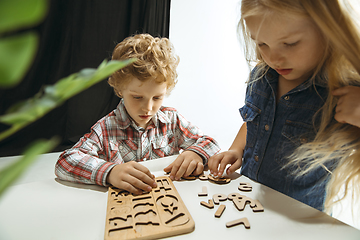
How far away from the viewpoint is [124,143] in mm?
1105

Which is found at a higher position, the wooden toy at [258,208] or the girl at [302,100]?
the girl at [302,100]

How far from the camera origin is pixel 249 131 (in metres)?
0.95

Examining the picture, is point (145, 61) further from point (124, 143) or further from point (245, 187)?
point (245, 187)

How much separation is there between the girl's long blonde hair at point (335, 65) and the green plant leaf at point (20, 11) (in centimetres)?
63

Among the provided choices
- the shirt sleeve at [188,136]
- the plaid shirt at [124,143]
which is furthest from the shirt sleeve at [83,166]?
the shirt sleeve at [188,136]

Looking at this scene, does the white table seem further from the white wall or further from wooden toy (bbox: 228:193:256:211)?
the white wall

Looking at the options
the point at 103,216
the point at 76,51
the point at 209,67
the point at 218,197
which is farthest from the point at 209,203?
the point at 209,67

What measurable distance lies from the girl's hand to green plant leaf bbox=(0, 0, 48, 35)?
25.6 inches

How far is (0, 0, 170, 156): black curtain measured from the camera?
7.41 feet

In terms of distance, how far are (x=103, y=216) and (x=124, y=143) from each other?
56 centimetres

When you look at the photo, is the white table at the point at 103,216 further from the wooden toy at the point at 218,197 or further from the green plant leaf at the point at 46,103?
the green plant leaf at the point at 46,103

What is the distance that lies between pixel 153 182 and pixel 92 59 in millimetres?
2086

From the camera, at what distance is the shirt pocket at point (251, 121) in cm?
91

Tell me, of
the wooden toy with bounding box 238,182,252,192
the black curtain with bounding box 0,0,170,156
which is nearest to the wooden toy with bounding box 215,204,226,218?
the wooden toy with bounding box 238,182,252,192
